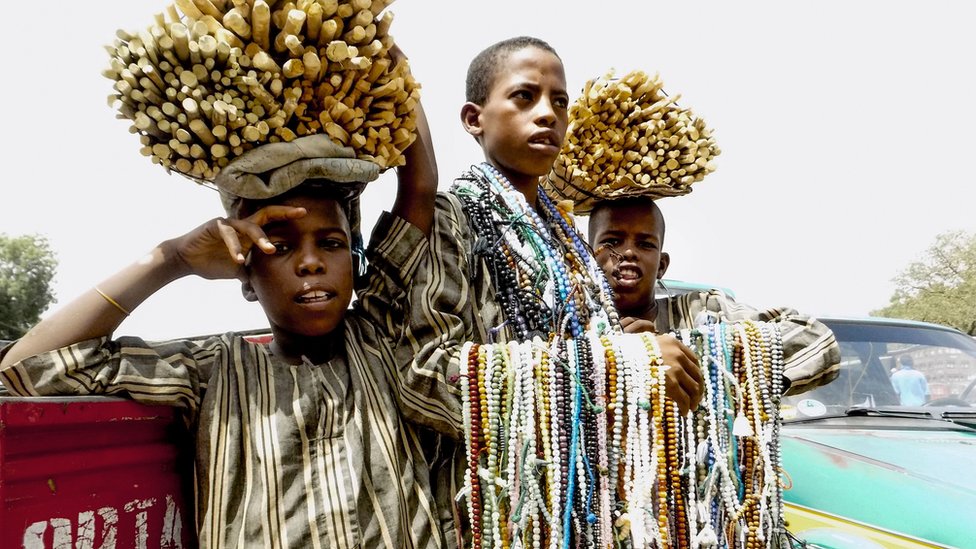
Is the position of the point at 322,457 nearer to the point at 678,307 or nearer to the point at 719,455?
the point at 719,455

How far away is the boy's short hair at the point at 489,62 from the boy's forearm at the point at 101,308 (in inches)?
44.5

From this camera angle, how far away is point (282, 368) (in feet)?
6.53

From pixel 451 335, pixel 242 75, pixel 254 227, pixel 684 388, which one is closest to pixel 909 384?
pixel 684 388

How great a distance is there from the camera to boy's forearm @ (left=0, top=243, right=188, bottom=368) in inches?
67.4

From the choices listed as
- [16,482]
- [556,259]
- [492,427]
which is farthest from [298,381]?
[556,259]

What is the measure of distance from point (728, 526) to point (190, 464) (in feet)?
4.67

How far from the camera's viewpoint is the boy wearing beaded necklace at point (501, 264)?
6.57ft

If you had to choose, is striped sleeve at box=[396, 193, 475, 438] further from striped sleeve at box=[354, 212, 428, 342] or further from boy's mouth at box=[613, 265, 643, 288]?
boy's mouth at box=[613, 265, 643, 288]

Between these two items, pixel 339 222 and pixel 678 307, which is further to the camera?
pixel 678 307

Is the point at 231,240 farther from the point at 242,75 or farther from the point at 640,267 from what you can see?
the point at 640,267

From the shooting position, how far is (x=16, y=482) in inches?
55.3

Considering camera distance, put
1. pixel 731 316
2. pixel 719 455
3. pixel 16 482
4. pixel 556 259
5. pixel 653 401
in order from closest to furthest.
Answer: pixel 16 482
pixel 653 401
pixel 719 455
pixel 556 259
pixel 731 316

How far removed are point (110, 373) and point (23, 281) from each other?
34041mm

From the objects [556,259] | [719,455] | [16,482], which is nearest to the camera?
[16,482]
